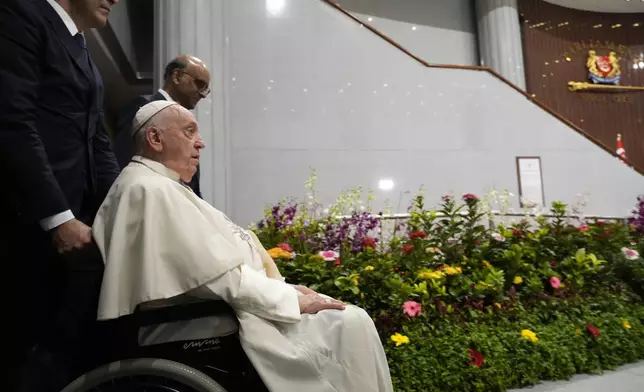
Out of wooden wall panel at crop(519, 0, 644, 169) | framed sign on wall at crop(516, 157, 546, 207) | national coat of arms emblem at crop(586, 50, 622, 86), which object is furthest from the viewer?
national coat of arms emblem at crop(586, 50, 622, 86)

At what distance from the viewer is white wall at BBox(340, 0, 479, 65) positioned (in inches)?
301

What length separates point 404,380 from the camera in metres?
2.21

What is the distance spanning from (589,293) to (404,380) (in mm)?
1740

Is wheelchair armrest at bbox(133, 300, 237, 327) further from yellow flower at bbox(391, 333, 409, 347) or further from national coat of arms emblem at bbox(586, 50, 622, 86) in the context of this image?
national coat of arms emblem at bbox(586, 50, 622, 86)

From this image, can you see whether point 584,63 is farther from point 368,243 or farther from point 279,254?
point 279,254

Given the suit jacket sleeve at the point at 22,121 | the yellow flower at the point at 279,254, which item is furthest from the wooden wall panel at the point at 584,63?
the suit jacket sleeve at the point at 22,121

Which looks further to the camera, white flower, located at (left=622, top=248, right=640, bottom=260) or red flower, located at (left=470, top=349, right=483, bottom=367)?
white flower, located at (left=622, top=248, right=640, bottom=260)

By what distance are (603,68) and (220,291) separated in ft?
32.3

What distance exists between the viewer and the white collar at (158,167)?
4.73 feet

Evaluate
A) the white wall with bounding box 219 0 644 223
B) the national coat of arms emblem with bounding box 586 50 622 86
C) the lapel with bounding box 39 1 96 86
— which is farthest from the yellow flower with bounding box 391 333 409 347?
the national coat of arms emblem with bounding box 586 50 622 86

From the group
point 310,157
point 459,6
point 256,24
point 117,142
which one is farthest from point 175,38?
point 459,6

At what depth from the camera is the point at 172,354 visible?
1.23 metres

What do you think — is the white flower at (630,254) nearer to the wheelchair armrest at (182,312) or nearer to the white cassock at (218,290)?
the white cassock at (218,290)

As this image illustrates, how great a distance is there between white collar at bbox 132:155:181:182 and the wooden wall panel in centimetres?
809
